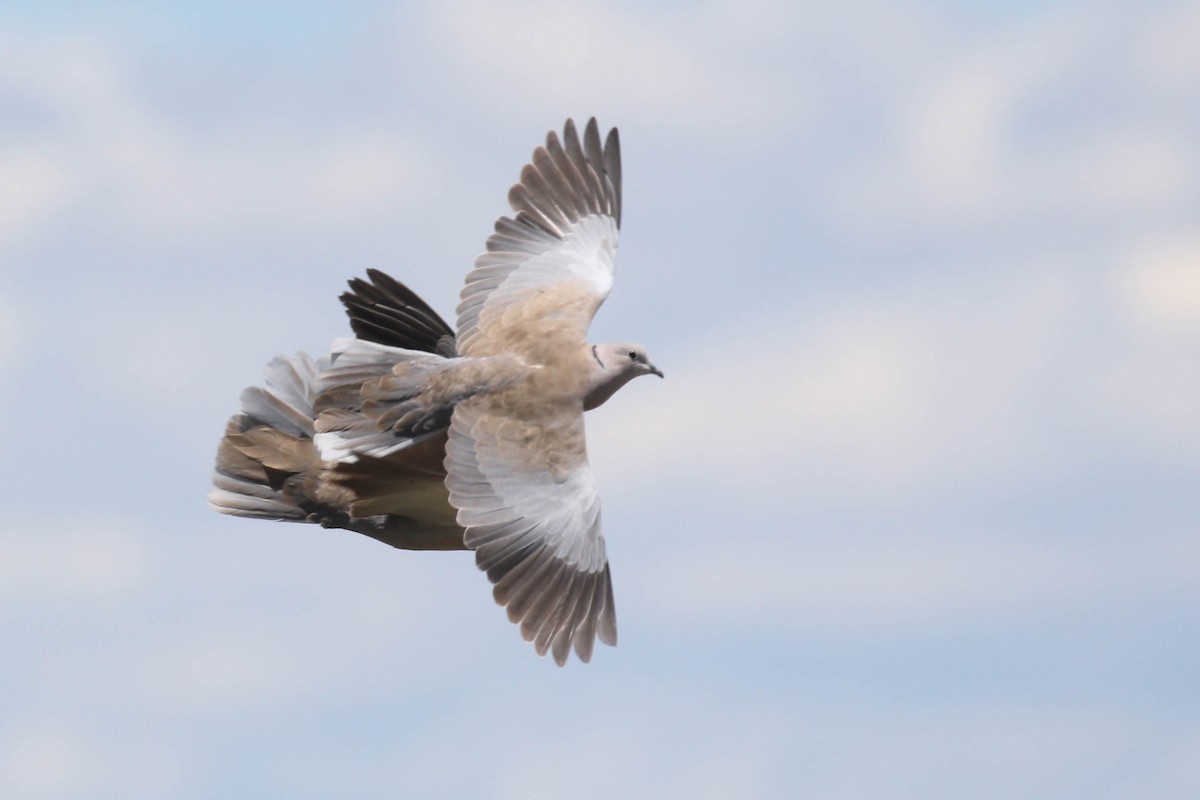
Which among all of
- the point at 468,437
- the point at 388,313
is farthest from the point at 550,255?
the point at 468,437

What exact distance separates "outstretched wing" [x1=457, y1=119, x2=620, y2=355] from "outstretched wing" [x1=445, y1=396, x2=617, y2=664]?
67 cm

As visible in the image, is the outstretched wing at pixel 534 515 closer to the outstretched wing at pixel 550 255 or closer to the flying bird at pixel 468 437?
the flying bird at pixel 468 437

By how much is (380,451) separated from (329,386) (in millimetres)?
619

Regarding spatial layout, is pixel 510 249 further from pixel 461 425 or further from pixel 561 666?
pixel 561 666

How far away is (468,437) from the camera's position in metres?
10.4

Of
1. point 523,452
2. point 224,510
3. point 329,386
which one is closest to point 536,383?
point 523,452

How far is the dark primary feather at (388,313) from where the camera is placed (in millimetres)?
11102

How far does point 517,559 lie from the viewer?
1053 cm

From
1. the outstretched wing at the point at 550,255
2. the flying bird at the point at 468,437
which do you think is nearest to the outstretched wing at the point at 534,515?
the flying bird at the point at 468,437

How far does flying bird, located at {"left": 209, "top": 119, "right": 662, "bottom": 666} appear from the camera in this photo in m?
10.5

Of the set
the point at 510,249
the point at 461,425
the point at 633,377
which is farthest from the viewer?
the point at 510,249

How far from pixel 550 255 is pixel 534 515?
2.38 meters

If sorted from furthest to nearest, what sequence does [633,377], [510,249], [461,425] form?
[510,249] < [633,377] < [461,425]

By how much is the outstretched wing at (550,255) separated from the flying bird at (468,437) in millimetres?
18
